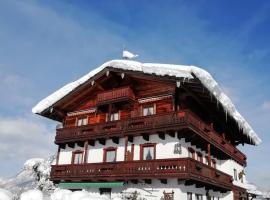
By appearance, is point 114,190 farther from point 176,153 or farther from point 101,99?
point 101,99

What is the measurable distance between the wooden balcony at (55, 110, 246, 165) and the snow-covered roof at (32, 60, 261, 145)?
1.97 m

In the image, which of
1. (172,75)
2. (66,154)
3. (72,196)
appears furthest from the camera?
(66,154)

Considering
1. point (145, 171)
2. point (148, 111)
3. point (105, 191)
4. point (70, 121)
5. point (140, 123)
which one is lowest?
point (105, 191)

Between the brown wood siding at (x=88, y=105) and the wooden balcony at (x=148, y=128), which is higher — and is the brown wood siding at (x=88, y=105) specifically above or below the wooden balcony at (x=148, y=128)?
above

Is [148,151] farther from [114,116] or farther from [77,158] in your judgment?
[77,158]

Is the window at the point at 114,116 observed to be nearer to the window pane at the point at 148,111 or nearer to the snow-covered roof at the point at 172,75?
the window pane at the point at 148,111

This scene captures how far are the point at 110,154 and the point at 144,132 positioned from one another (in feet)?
12.3

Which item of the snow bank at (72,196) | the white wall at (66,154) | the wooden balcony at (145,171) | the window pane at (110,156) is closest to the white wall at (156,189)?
the wooden balcony at (145,171)

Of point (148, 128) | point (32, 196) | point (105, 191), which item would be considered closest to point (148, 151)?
point (148, 128)

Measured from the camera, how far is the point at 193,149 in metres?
20.5

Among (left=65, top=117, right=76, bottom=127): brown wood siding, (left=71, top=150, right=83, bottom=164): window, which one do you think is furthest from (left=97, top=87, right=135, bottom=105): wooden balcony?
(left=71, top=150, right=83, bottom=164): window

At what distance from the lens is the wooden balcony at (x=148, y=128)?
1823 cm

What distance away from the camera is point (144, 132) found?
1942 centimetres

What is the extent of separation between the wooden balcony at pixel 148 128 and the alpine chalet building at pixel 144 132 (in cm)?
6
